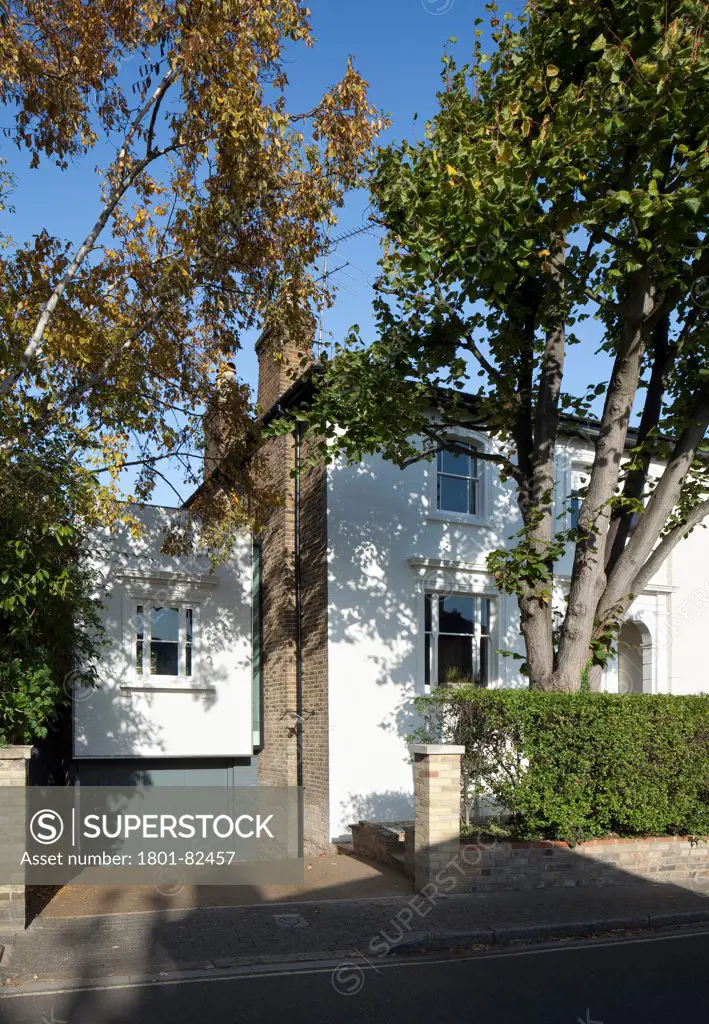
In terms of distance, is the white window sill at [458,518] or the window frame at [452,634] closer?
the window frame at [452,634]

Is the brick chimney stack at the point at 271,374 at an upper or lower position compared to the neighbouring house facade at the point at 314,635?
upper

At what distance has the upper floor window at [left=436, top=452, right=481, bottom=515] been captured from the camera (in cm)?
1541

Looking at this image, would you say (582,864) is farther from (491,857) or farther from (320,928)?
(320,928)

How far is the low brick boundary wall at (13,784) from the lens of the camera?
26.7 ft

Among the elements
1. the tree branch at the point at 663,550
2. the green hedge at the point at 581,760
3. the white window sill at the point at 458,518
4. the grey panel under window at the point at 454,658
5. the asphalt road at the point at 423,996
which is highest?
the white window sill at the point at 458,518

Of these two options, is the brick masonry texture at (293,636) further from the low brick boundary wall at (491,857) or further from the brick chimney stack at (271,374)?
the low brick boundary wall at (491,857)

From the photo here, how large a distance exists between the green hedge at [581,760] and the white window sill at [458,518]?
4.55 meters

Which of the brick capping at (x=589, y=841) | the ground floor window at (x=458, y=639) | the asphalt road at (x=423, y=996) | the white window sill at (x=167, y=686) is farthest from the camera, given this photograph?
the ground floor window at (x=458, y=639)

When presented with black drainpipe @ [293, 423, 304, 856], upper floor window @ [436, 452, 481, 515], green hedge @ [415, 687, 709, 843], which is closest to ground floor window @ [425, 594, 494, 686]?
upper floor window @ [436, 452, 481, 515]

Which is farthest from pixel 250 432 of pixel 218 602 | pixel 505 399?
pixel 218 602

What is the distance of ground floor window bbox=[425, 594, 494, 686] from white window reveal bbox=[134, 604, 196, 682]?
408 centimetres

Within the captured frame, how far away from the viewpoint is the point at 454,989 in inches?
269

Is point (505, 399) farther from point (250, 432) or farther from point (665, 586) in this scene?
point (665, 586)

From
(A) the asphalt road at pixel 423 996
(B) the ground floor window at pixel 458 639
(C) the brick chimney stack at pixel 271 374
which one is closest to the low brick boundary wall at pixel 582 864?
(A) the asphalt road at pixel 423 996
